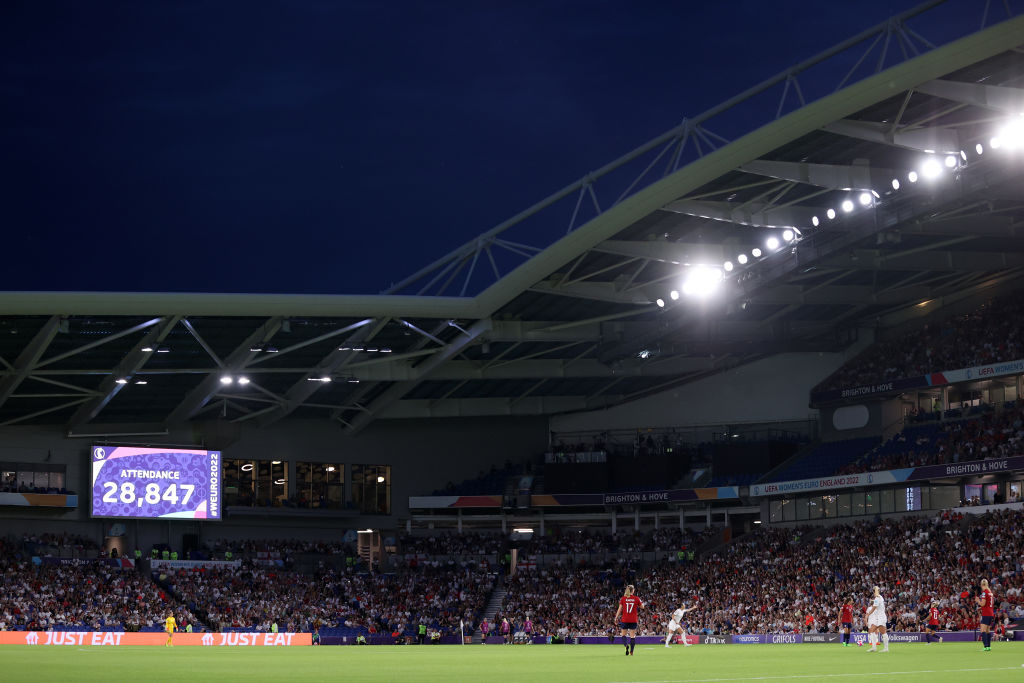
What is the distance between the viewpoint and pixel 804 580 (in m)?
54.3

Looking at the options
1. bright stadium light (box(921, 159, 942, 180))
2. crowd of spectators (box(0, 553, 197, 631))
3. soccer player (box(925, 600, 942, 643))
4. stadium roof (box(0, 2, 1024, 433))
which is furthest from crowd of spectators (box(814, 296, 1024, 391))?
crowd of spectators (box(0, 553, 197, 631))

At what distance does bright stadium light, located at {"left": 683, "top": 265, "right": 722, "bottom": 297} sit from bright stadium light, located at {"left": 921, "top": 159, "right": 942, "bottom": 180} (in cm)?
1089

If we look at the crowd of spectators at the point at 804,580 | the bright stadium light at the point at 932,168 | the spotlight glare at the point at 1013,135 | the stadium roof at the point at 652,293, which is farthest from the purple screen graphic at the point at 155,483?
the spotlight glare at the point at 1013,135

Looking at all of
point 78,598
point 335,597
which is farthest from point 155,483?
point 335,597

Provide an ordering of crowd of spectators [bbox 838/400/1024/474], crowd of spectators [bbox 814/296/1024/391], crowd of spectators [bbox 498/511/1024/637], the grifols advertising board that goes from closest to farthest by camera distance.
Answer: crowd of spectators [bbox 498/511/1024/637]
the grifols advertising board
crowd of spectators [bbox 838/400/1024/474]
crowd of spectators [bbox 814/296/1024/391]

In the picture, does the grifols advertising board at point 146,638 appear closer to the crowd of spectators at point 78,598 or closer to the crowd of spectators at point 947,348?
the crowd of spectators at point 78,598

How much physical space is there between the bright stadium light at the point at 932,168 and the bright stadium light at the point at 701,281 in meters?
10.9

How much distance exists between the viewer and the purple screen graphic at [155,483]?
60812 millimetres

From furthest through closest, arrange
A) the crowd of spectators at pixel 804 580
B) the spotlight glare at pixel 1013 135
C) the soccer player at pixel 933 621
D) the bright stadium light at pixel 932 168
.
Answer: the crowd of spectators at pixel 804 580 < the soccer player at pixel 933 621 < the bright stadium light at pixel 932 168 < the spotlight glare at pixel 1013 135

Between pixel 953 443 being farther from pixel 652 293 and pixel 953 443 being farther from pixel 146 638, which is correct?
pixel 146 638

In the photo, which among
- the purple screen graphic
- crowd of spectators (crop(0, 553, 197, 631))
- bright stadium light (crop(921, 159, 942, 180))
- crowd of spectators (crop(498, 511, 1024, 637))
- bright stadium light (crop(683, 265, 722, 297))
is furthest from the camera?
the purple screen graphic

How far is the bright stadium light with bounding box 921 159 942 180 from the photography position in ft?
131

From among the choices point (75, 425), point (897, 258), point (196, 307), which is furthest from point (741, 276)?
point (75, 425)

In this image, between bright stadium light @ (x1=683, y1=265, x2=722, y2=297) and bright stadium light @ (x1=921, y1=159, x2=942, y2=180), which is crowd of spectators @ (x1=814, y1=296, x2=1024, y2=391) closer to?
bright stadium light @ (x1=683, y1=265, x2=722, y2=297)
